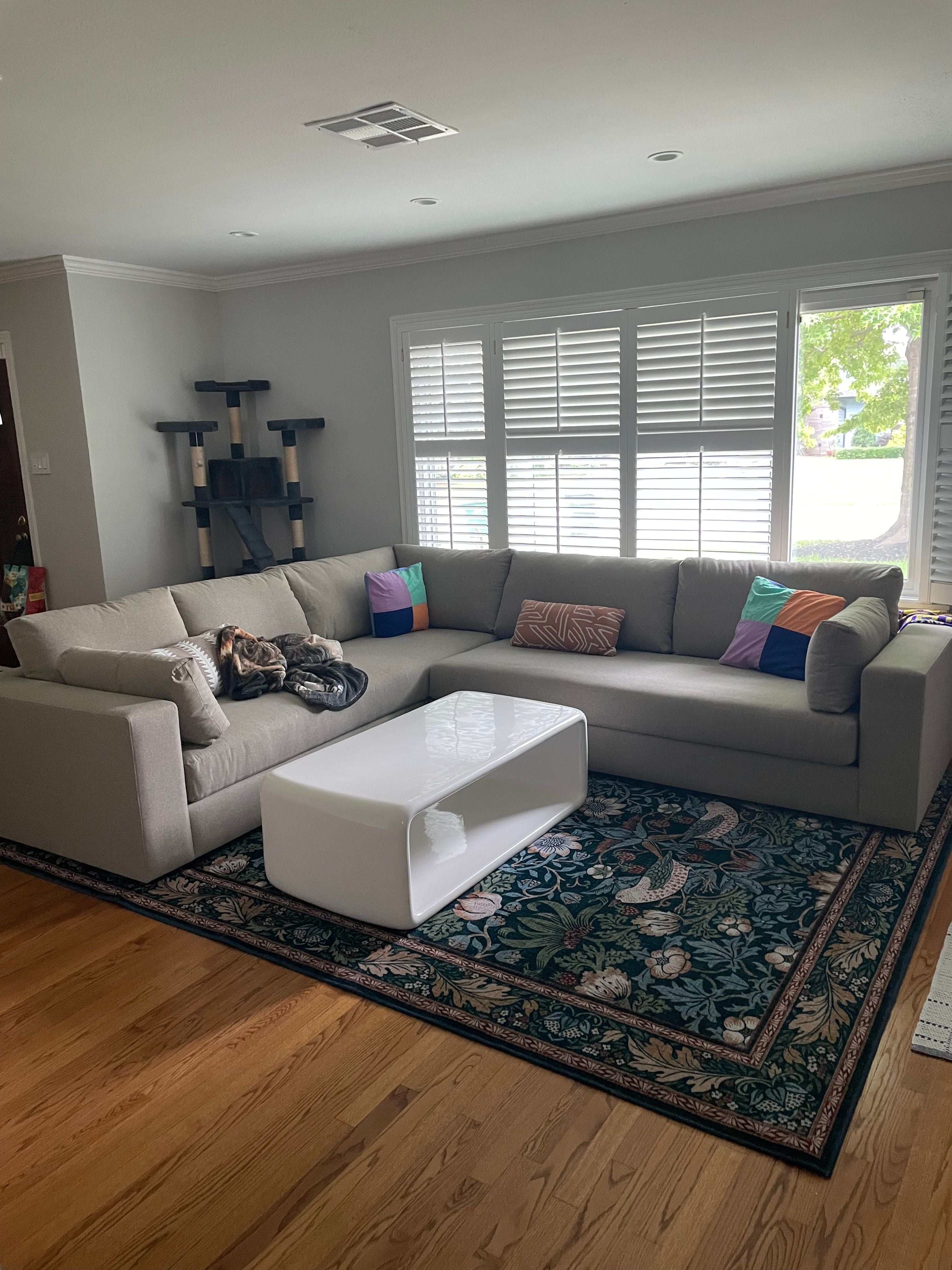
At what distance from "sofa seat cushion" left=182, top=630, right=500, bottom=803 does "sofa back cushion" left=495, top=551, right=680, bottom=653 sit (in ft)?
0.86

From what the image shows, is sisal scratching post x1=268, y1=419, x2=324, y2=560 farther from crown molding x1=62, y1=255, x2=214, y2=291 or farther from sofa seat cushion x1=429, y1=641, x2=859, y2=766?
sofa seat cushion x1=429, y1=641, x2=859, y2=766

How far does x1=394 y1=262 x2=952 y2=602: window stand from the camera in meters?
4.10

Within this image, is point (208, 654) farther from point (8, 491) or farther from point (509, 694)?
point (8, 491)

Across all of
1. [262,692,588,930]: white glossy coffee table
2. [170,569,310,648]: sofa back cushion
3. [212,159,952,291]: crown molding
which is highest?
[212,159,952,291]: crown molding

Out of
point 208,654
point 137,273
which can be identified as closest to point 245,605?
point 208,654

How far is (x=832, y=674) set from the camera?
124 inches

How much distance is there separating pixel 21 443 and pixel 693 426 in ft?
12.3

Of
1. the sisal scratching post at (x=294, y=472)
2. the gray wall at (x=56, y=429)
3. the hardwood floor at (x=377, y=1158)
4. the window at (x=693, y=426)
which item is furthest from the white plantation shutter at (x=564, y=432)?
the hardwood floor at (x=377, y=1158)

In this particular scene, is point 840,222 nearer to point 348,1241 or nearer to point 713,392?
point 713,392

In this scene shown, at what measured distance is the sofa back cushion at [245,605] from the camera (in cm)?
387

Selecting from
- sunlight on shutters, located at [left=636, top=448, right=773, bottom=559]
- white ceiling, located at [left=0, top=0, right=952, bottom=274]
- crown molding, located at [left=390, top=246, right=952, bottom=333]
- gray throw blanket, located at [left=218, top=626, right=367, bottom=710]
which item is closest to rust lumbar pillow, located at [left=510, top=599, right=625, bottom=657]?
sunlight on shutters, located at [left=636, top=448, right=773, bottom=559]

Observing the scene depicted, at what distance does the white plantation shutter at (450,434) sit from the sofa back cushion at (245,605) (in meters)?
1.27

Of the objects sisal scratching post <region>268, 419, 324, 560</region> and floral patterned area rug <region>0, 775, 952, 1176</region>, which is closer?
floral patterned area rug <region>0, 775, 952, 1176</region>

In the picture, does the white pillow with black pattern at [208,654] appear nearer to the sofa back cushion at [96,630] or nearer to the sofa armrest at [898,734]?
the sofa back cushion at [96,630]
